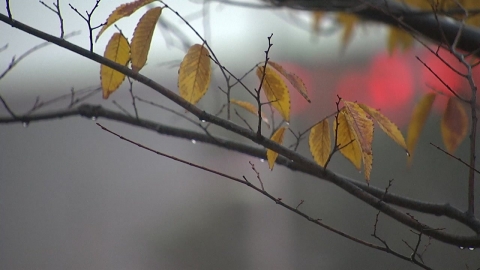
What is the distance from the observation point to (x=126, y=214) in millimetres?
2148

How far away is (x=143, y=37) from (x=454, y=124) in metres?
0.48

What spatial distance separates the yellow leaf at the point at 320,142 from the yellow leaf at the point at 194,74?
0.49 feet

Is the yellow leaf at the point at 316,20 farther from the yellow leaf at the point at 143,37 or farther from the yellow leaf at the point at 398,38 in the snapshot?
the yellow leaf at the point at 143,37

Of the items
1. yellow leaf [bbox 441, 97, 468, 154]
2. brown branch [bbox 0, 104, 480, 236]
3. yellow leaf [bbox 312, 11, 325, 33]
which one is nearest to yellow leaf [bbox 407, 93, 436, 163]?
yellow leaf [bbox 441, 97, 468, 154]

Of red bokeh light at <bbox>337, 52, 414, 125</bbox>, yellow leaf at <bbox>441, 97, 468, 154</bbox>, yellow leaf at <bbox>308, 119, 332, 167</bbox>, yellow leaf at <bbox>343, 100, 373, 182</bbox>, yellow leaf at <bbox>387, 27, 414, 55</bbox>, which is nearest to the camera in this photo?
yellow leaf at <bbox>343, 100, 373, 182</bbox>

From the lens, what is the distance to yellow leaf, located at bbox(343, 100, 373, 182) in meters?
0.46

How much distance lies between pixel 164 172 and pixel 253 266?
64 centimetres

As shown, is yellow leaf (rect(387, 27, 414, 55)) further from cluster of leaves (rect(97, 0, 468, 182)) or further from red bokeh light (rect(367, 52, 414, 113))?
red bokeh light (rect(367, 52, 414, 113))

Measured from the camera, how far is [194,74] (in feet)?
1.83

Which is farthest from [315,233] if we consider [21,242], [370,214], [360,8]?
[360,8]

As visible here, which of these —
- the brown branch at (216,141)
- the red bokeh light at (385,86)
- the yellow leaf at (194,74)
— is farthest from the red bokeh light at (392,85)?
the yellow leaf at (194,74)

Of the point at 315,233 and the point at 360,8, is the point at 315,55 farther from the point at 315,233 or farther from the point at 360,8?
the point at 360,8

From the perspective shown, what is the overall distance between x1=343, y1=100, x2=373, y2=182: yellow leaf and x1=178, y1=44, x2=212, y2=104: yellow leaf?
7.0 inches

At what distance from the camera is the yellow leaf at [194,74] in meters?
0.55
